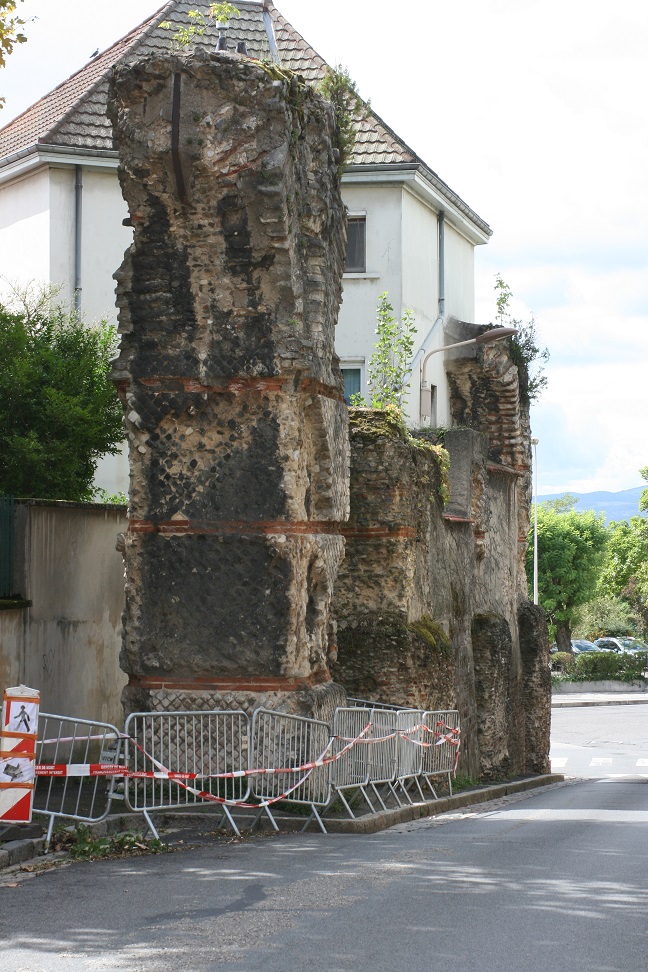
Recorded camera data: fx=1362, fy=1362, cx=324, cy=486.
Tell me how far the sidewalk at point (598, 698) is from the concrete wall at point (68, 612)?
33932 mm

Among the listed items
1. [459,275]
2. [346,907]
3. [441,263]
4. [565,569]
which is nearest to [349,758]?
[346,907]

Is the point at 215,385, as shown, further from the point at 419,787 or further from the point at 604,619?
the point at 604,619

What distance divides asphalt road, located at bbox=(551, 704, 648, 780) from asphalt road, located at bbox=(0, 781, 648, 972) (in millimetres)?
17491

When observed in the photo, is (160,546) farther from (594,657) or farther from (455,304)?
(594,657)

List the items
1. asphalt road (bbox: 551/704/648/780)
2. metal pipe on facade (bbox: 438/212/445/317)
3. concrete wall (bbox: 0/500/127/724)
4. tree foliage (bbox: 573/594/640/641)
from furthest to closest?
tree foliage (bbox: 573/594/640/641) < metal pipe on facade (bbox: 438/212/445/317) < asphalt road (bbox: 551/704/648/780) < concrete wall (bbox: 0/500/127/724)

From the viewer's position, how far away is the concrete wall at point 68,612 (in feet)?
47.0

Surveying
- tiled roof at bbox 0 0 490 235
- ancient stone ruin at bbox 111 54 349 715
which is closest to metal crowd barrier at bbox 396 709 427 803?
ancient stone ruin at bbox 111 54 349 715

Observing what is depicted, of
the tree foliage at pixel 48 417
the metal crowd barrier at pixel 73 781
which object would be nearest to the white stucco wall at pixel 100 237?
the tree foliage at pixel 48 417

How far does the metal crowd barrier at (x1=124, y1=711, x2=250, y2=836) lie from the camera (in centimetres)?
1208

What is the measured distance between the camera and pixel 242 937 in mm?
7242

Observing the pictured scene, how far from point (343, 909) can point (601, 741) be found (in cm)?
2987

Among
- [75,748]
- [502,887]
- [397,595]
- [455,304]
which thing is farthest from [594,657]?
[502,887]

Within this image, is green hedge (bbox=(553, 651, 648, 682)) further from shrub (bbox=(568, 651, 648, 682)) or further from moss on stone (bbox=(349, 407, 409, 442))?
moss on stone (bbox=(349, 407, 409, 442))

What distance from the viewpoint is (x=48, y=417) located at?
1642cm
